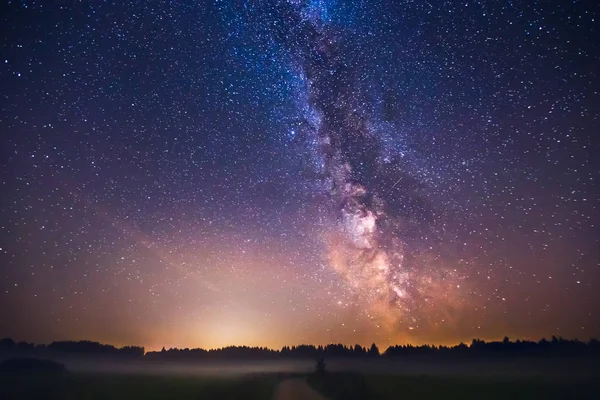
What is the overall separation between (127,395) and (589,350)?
118 metres

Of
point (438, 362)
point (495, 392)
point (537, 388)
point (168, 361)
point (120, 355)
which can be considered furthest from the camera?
point (168, 361)

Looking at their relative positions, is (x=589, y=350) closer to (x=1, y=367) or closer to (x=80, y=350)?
(x=1, y=367)

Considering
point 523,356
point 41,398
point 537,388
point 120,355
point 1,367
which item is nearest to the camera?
point 41,398

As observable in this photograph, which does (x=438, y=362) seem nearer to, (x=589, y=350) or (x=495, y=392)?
(x=589, y=350)

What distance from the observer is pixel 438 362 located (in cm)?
11125

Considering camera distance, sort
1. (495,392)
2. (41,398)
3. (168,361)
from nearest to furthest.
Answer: (41,398)
(495,392)
(168,361)

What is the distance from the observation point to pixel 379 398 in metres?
28.6

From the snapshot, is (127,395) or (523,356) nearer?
(127,395)

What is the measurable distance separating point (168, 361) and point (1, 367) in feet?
278

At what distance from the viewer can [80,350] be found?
109875mm

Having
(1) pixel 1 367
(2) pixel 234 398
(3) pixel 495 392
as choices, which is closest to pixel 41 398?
(2) pixel 234 398

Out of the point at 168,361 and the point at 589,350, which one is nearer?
the point at 589,350

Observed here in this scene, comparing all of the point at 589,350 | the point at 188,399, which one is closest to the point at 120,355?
the point at 188,399

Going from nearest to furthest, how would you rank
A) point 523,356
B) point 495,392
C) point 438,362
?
1. point 495,392
2. point 523,356
3. point 438,362
